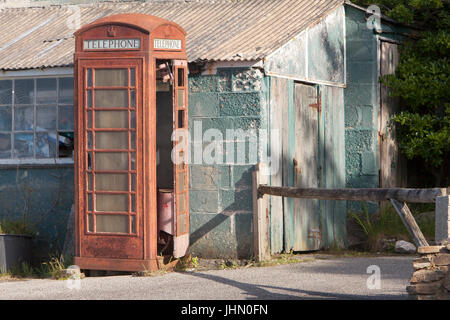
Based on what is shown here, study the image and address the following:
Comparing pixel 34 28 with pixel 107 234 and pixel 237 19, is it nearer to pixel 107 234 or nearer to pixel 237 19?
pixel 237 19

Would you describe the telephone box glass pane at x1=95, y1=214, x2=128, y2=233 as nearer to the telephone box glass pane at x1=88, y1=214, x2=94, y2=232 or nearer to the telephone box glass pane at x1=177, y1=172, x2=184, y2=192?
the telephone box glass pane at x1=88, y1=214, x2=94, y2=232

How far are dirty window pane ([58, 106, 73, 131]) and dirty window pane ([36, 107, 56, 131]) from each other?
107 millimetres

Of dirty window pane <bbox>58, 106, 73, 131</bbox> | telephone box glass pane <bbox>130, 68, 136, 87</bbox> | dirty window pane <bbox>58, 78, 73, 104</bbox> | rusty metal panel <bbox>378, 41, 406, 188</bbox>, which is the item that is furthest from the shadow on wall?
rusty metal panel <bbox>378, 41, 406, 188</bbox>

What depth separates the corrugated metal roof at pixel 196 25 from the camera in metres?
10.5

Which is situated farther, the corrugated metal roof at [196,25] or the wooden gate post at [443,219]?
the corrugated metal roof at [196,25]

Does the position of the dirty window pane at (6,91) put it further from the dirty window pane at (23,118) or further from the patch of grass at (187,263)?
the patch of grass at (187,263)

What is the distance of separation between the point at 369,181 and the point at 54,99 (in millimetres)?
5220

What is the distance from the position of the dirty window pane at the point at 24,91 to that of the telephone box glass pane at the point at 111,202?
10.8 ft

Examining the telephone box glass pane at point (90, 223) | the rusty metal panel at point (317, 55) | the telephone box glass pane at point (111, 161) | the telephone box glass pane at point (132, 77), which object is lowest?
the telephone box glass pane at point (90, 223)

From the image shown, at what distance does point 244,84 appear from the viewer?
10133 mm

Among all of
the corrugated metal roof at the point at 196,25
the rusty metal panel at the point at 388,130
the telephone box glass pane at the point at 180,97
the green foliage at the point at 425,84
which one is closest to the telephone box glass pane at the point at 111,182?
the telephone box glass pane at the point at 180,97

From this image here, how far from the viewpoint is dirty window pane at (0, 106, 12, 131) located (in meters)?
12.1

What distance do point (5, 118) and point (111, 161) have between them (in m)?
3.55
